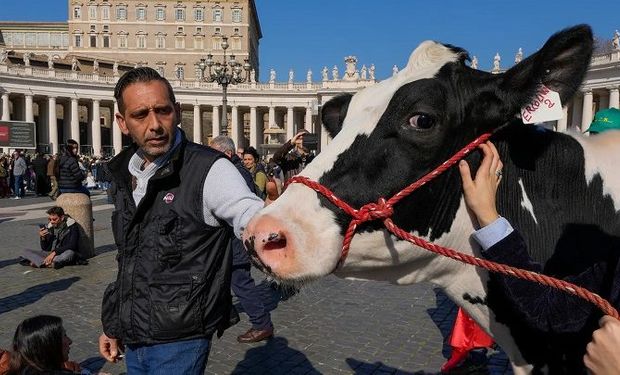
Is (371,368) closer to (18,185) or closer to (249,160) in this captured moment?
(249,160)

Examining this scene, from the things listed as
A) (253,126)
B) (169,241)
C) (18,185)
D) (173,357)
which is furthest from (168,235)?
(253,126)

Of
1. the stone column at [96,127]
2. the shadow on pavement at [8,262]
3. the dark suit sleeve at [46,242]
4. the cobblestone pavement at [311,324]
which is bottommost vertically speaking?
the shadow on pavement at [8,262]

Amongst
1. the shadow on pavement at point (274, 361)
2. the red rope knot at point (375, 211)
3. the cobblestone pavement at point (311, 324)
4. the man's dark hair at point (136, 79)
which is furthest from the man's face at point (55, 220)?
the red rope knot at point (375, 211)

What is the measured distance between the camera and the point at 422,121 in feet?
4.67

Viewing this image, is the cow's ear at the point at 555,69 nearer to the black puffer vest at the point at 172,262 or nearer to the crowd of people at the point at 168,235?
the crowd of people at the point at 168,235

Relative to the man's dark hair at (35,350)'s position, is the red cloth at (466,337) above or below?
below

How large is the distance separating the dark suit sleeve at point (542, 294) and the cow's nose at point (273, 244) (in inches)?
22.5

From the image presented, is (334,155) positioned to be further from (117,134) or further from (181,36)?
(181,36)

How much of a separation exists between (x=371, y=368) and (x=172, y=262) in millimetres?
2983

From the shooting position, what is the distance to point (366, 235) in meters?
1.43

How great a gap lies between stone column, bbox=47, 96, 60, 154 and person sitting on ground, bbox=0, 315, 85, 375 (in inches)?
2371

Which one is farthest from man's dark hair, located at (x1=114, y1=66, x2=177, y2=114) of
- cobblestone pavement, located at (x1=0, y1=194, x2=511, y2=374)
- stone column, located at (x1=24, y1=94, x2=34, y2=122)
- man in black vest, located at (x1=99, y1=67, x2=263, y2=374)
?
stone column, located at (x1=24, y1=94, x2=34, y2=122)

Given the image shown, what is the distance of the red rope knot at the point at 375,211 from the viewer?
4.55 ft

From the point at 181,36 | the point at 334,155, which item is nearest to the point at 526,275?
the point at 334,155
